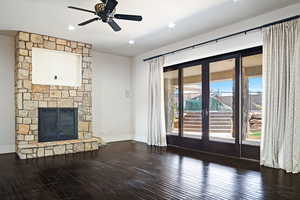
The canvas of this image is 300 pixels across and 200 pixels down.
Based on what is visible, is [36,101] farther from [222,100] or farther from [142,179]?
[222,100]

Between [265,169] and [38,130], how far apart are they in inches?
199

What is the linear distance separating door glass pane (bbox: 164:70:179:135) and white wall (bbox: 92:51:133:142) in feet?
5.61

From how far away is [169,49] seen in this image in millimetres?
6332

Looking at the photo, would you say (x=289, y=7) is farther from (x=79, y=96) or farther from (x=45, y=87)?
(x=45, y=87)

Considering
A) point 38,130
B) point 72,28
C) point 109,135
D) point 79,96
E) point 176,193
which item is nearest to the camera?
point 176,193

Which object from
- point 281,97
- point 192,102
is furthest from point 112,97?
point 281,97

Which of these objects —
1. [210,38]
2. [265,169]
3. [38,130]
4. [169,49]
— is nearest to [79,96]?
[38,130]

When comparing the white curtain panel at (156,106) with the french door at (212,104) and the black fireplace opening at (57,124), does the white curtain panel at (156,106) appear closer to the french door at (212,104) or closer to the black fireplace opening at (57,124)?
the french door at (212,104)

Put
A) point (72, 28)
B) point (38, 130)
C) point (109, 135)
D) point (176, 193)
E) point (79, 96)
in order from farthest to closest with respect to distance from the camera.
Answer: point (109, 135) → point (79, 96) → point (38, 130) → point (72, 28) → point (176, 193)

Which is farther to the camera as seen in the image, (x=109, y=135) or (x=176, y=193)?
(x=109, y=135)

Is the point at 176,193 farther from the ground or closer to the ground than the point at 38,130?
closer to the ground

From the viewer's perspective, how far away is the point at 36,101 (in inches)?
212

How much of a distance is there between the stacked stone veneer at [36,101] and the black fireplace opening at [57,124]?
0.34 feet

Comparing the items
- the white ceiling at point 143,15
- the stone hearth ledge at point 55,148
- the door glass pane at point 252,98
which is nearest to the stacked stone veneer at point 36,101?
the stone hearth ledge at point 55,148
